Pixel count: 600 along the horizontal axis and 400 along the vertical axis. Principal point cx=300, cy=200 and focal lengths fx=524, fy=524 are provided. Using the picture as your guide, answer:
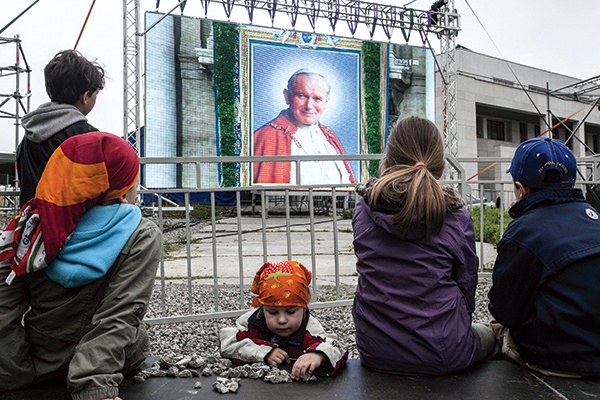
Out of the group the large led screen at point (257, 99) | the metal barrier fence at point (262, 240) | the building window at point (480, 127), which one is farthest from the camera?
the building window at point (480, 127)

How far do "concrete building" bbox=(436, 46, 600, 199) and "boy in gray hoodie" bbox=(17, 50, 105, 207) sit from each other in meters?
20.5

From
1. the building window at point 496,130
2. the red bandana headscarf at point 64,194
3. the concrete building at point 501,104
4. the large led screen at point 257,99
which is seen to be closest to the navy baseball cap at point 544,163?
the red bandana headscarf at point 64,194

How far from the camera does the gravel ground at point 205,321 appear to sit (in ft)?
10.3

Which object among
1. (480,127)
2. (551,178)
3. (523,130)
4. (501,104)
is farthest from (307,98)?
(523,130)

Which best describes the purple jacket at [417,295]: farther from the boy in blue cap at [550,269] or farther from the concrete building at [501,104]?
the concrete building at [501,104]

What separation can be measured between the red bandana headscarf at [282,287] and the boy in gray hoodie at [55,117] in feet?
3.28

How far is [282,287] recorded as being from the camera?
2168 millimetres

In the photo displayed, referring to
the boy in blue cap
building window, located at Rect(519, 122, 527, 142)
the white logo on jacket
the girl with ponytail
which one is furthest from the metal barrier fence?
building window, located at Rect(519, 122, 527, 142)

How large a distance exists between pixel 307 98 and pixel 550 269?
49.5 feet

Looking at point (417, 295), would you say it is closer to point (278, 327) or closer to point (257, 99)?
point (278, 327)

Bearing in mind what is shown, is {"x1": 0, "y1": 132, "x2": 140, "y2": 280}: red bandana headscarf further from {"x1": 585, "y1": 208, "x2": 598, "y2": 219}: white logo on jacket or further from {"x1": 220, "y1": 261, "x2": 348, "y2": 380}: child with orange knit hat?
{"x1": 585, "y1": 208, "x2": 598, "y2": 219}: white logo on jacket

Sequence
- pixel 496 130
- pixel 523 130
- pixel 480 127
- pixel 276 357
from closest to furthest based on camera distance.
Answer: pixel 276 357 < pixel 480 127 < pixel 496 130 < pixel 523 130

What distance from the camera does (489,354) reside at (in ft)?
7.07

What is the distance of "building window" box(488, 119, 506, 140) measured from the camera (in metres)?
29.0
